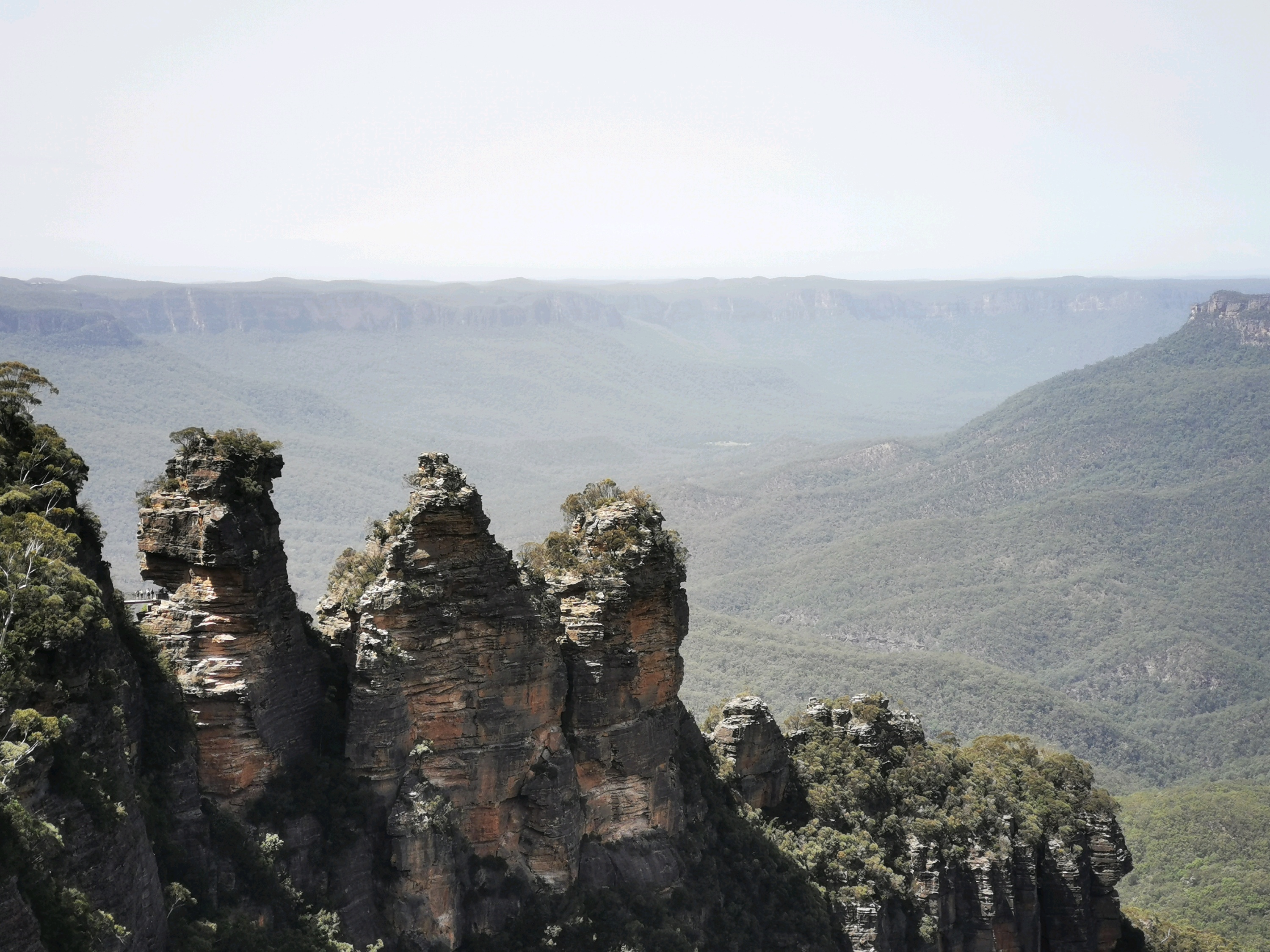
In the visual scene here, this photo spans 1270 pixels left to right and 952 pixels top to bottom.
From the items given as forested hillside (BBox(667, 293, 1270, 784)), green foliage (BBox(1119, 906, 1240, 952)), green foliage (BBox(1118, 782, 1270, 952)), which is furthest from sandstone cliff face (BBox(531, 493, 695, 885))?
forested hillside (BBox(667, 293, 1270, 784))

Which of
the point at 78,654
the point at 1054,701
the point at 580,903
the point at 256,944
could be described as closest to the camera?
the point at 78,654

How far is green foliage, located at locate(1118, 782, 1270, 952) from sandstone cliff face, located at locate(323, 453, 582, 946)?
46.3 m

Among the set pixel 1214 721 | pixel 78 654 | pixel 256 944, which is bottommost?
pixel 1214 721

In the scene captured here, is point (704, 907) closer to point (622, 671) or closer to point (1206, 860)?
point (622, 671)

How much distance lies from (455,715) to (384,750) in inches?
76.1

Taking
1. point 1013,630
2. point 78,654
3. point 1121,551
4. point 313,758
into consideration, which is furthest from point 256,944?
point 1121,551

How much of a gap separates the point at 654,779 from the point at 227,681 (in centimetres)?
1286

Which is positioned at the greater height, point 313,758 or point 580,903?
point 313,758

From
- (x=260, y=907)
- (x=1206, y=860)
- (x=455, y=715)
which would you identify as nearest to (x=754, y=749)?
(x=455, y=715)

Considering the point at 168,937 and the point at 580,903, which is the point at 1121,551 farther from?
the point at 168,937

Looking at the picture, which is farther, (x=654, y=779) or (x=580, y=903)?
(x=654, y=779)

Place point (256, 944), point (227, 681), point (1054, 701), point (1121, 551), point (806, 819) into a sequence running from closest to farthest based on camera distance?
point (256, 944)
point (227, 681)
point (806, 819)
point (1054, 701)
point (1121, 551)

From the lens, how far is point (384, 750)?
29547 mm

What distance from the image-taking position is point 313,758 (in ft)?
95.8
